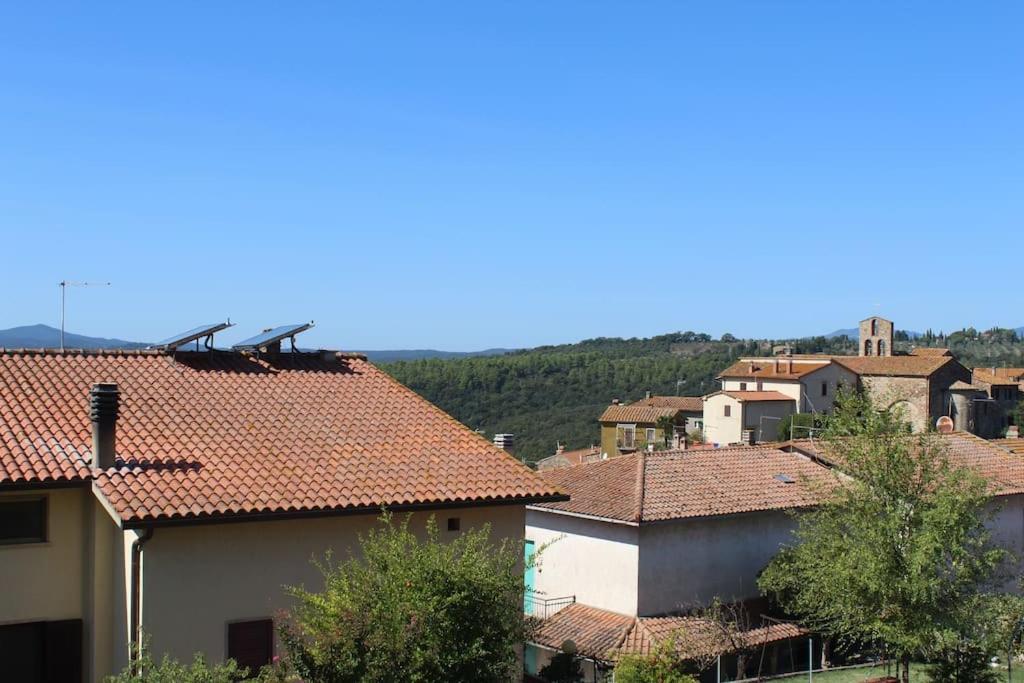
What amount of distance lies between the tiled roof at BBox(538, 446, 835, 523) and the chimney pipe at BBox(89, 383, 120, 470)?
35.4 ft

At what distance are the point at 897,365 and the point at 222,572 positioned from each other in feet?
245

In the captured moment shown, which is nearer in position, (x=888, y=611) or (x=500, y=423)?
(x=888, y=611)

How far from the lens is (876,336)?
3927 inches

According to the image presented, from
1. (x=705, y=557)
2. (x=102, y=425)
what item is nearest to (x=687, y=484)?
(x=705, y=557)

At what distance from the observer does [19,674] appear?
13.6 metres

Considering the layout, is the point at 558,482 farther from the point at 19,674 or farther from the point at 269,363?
the point at 19,674

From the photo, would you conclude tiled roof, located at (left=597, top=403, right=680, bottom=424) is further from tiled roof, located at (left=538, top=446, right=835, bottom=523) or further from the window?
the window

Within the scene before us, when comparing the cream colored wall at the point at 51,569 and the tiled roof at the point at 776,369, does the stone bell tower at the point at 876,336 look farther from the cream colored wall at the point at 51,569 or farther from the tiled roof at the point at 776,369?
the cream colored wall at the point at 51,569

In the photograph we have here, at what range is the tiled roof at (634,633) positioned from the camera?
1975 centimetres

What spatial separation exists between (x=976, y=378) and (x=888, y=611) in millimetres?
75610

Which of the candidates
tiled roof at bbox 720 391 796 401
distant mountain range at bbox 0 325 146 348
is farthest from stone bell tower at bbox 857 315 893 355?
distant mountain range at bbox 0 325 146 348

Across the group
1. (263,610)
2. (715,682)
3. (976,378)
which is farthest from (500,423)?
(263,610)

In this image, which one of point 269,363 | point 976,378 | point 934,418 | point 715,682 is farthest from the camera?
point 976,378

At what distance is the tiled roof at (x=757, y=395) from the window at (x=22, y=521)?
60764 millimetres
